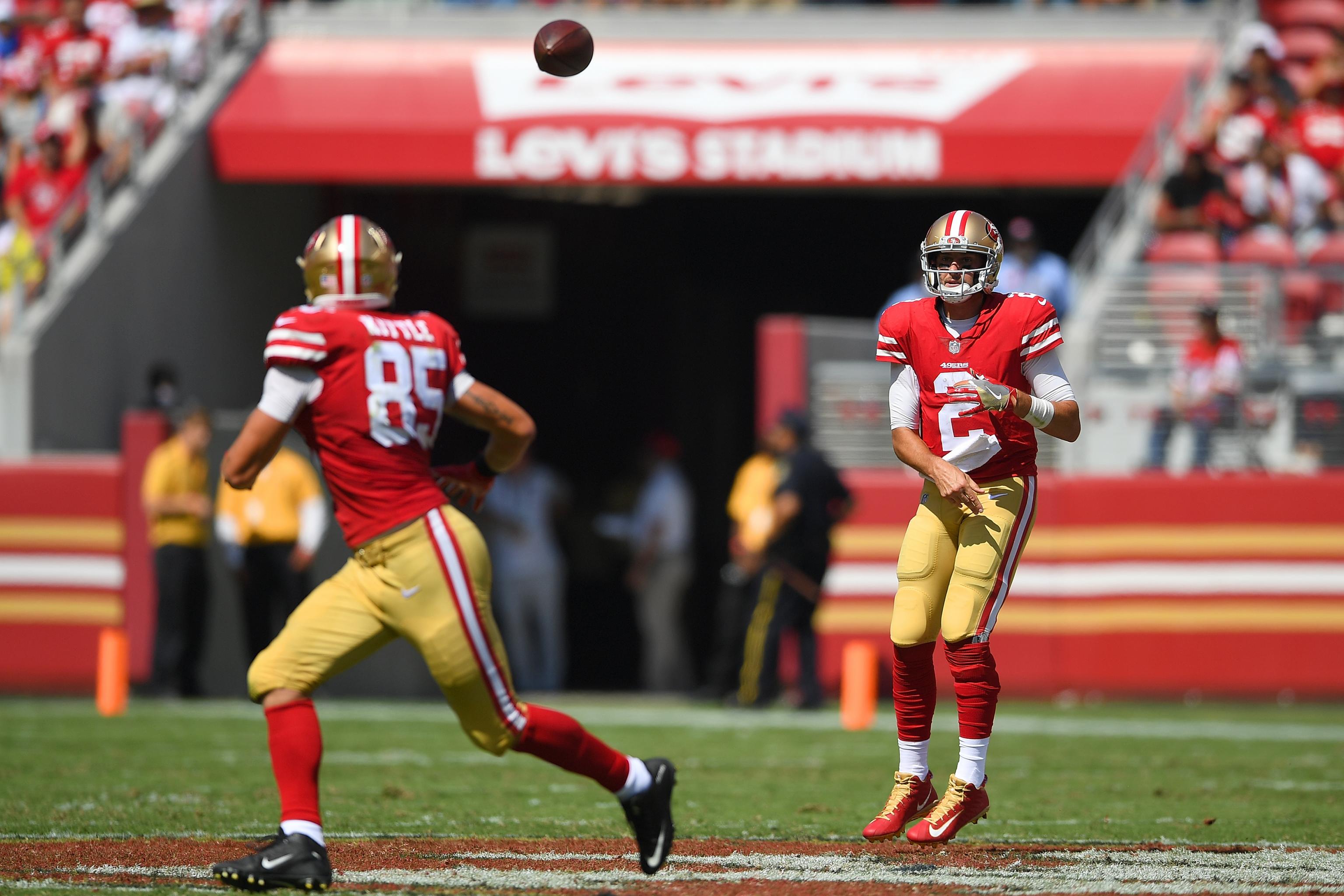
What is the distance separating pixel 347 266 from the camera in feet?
18.3

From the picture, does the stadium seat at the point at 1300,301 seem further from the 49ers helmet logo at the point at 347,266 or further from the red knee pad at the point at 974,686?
the 49ers helmet logo at the point at 347,266

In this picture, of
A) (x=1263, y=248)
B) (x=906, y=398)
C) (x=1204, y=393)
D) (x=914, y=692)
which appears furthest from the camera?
(x=1263, y=248)

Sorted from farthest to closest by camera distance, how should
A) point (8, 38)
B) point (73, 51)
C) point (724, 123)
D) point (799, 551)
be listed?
point (8, 38) < point (73, 51) < point (724, 123) < point (799, 551)

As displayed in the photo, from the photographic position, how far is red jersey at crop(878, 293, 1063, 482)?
616 centimetres

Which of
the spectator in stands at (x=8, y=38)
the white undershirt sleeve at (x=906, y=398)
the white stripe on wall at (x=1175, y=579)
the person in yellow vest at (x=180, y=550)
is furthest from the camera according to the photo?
the spectator in stands at (x=8, y=38)

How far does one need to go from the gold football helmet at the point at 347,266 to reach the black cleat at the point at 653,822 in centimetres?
170

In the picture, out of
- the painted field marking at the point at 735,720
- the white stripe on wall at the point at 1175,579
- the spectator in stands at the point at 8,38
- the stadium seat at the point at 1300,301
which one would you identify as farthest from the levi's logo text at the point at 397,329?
the spectator in stands at the point at 8,38

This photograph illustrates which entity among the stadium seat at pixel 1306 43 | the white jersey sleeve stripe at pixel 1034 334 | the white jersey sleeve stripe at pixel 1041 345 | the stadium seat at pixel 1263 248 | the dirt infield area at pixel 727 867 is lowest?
the dirt infield area at pixel 727 867

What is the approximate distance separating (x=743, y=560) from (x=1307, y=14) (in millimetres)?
9603

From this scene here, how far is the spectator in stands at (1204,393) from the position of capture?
42.9 feet

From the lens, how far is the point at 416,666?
45.8ft

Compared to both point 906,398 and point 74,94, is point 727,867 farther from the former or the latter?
point 74,94

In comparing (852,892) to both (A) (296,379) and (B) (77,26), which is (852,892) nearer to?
(A) (296,379)

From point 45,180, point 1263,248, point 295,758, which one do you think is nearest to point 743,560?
point 1263,248
